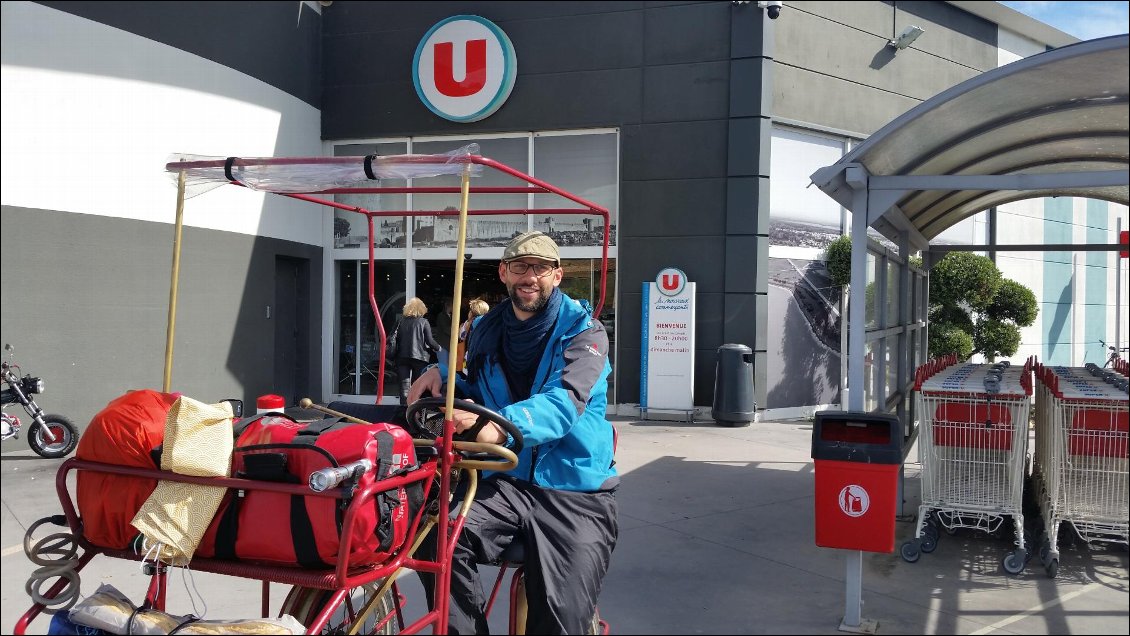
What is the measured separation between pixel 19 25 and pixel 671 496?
5.42 meters

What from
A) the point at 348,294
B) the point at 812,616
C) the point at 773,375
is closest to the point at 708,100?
the point at 773,375

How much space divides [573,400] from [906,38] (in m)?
11.8

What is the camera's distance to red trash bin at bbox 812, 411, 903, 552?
439 cm

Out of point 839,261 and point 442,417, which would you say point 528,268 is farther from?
point 839,261

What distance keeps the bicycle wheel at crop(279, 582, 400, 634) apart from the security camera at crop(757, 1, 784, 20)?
988 centimetres

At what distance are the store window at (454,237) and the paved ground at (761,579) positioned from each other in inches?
215

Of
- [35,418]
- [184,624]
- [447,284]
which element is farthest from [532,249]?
[447,284]

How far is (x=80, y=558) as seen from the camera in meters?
2.70

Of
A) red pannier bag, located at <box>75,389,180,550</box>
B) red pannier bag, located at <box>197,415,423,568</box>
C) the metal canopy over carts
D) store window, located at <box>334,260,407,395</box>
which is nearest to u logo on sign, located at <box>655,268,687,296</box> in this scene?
store window, located at <box>334,260,407,395</box>

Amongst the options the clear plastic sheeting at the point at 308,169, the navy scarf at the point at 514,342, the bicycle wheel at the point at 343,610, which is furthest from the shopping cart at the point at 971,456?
the clear plastic sheeting at the point at 308,169

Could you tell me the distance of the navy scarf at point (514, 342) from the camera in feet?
11.1

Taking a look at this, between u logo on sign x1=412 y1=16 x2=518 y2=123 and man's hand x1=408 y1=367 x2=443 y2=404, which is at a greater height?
u logo on sign x1=412 y1=16 x2=518 y2=123

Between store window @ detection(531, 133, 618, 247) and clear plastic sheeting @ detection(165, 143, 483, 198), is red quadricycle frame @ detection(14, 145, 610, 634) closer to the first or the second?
clear plastic sheeting @ detection(165, 143, 483, 198)

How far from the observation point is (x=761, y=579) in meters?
5.07
